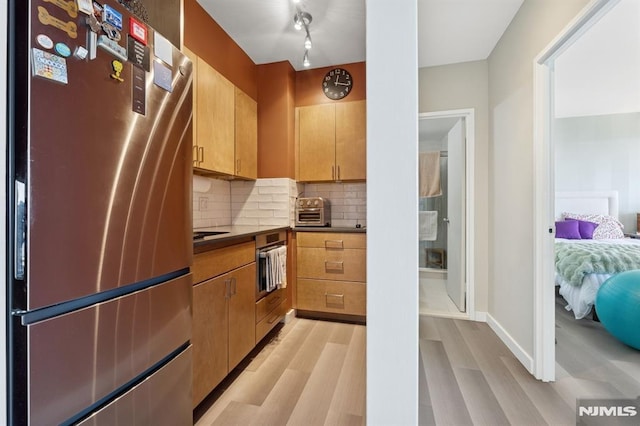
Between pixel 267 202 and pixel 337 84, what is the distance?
146 centimetres

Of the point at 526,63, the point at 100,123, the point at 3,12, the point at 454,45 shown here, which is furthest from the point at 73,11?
the point at 454,45

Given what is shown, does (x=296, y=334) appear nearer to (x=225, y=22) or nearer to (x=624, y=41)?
(x=225, y=22)

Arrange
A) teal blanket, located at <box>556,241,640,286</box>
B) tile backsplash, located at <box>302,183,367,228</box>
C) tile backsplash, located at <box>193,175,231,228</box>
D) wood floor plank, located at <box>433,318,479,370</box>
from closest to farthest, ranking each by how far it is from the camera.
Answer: wood floor plank, located at <box>433,318,479,370</box>
tile backsplash, located at <box>193,175,231,228</box>
teal blanket, located at <box>556,241,640,286</box>
tile backsplash, located at <box>302,183,367,228</box>

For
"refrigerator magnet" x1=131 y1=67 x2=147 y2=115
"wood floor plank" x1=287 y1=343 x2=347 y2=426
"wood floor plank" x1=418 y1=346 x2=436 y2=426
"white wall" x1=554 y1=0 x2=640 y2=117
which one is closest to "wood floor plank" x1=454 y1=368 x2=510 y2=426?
"wood floor plank" x1=418 y1=346 x2=436 y2=426

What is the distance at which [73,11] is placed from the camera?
0.84m

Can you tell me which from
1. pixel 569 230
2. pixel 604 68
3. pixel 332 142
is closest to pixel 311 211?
pixel 332 142

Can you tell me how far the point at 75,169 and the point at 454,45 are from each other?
2961mm

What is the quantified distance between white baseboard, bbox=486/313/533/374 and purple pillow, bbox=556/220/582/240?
216cm

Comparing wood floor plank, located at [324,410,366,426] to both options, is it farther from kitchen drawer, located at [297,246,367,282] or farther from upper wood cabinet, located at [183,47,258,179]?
upper wood cabinet, located at [183,47,258,179]

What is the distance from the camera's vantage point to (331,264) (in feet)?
8.93

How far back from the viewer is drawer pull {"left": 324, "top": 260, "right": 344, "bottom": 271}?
270 cm

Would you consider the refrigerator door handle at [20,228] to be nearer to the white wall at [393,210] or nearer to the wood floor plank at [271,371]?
the white wall at [393,210]

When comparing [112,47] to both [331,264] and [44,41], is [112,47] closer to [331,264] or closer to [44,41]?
[44,41]

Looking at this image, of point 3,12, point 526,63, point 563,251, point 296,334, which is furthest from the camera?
point 563,251
